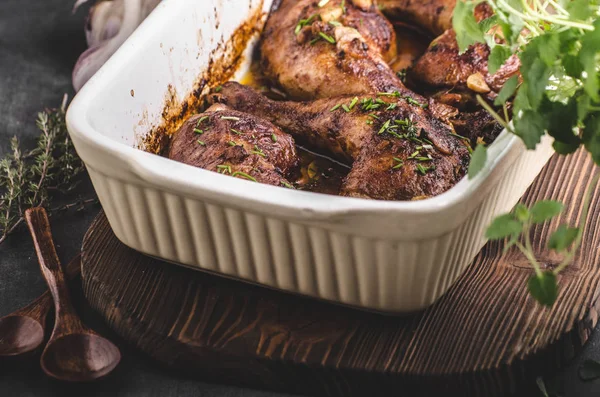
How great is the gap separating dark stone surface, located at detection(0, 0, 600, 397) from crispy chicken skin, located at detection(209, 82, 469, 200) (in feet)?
2.07

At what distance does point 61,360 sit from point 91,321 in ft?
0.67

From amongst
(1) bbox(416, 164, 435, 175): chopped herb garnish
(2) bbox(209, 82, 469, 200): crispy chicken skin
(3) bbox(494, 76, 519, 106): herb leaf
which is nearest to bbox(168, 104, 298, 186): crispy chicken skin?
(2) bbox(209, 82, 469, 200): crispy chicken skin

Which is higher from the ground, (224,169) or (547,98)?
(547,98)

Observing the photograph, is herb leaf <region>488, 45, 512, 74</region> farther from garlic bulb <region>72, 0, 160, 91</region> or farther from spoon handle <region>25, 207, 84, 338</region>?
garlic bulb <region>72, 0, 160, 91</region>

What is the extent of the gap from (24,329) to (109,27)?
1.47m

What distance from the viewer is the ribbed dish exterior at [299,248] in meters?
2.06

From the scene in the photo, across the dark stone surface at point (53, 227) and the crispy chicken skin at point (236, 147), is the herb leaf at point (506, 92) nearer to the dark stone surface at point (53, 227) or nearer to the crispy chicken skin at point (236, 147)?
the crispy chicken skin at point (236, 147)

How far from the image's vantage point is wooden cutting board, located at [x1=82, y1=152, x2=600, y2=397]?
2148 mm

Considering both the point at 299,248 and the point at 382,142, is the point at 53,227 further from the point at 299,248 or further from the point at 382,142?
the point at 382,142

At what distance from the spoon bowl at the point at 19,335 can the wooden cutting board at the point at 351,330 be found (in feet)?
0.59

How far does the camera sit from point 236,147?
7.89ft

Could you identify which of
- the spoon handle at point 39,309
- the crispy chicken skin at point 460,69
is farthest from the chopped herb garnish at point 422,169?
the spoon handle at point 39,309

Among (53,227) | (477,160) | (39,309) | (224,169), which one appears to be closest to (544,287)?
(477,160)

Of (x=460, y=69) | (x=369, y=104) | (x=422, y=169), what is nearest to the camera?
(x=422, y=169)
